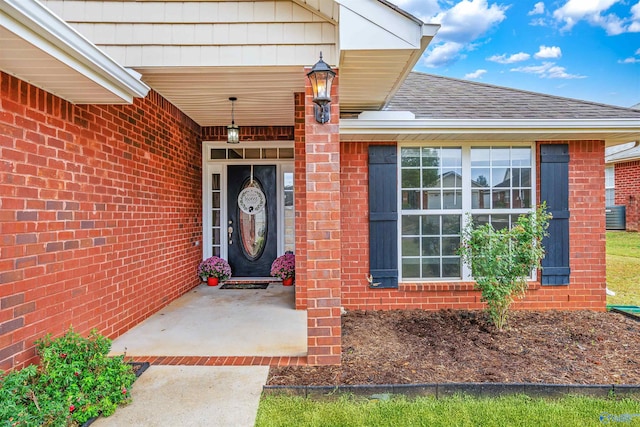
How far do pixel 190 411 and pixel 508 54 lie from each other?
106 ft

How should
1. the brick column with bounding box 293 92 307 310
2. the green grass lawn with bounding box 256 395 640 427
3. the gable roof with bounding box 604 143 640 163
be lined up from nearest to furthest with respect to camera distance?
the green grass lawn with bounding box 256 395 640 427 < the brick column with bounding box 293 92 307 310 < the gable roof with bounding box 604 143 640 163

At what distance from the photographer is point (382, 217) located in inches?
191

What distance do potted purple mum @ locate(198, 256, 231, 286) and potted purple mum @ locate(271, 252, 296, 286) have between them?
2.92 ft

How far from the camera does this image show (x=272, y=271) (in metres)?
6.58

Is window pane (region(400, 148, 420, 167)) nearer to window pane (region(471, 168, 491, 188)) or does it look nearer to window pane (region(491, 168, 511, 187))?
window pane (region(471, 168, 491, 188))

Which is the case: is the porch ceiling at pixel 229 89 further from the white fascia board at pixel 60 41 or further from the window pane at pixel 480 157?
the window pane at pixel 480 157

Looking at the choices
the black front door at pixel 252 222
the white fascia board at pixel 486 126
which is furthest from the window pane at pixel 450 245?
the black front door at pixel 252 222

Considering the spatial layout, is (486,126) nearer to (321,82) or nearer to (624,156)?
(321,82)

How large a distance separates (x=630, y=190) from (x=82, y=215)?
48.1 ft

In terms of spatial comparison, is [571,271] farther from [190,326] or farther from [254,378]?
[190,326]

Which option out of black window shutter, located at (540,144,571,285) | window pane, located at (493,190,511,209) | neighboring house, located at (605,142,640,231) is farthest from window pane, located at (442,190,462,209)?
neighboring house, located at (605,142,640,231)

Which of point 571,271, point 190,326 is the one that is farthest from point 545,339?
point 190,326

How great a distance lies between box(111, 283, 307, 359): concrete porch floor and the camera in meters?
3.50

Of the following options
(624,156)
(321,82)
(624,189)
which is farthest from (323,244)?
(624,189)
